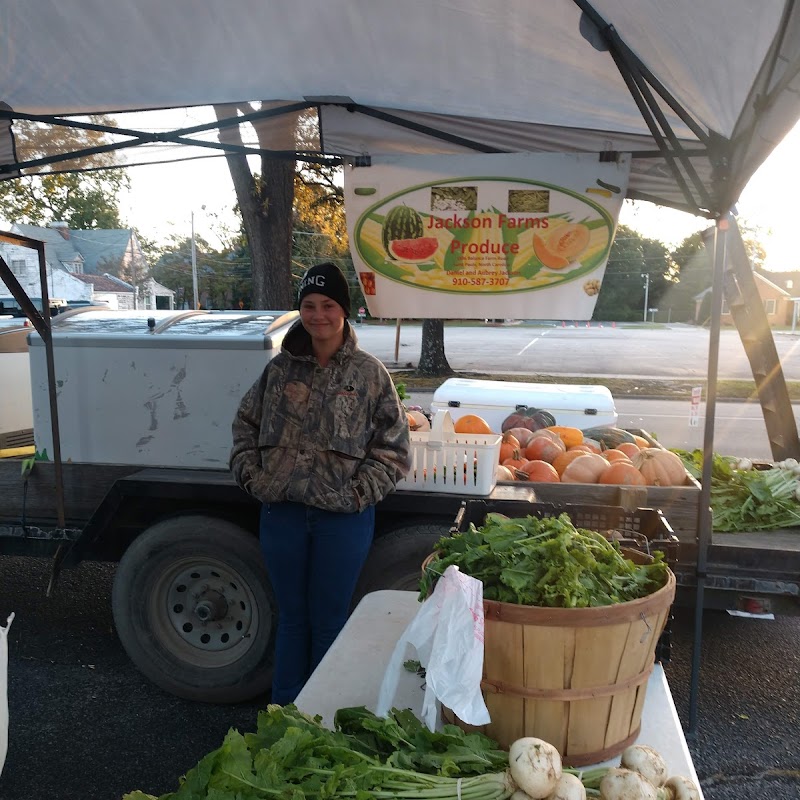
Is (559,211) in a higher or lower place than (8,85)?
lower

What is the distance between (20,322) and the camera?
683cm

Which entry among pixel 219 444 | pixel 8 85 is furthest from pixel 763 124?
pixel 8 85

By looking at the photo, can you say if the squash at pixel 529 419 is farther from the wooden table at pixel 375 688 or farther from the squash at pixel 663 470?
the wooden table at pixel 375 688

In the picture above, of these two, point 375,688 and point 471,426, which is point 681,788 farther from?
point 471,426

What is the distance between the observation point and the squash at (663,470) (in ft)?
12.7

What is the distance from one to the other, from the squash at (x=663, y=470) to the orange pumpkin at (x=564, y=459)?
0.42m

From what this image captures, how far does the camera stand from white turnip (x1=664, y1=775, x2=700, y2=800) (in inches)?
58.9

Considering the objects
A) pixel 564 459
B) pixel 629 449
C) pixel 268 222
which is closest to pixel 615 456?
pixel 629 449

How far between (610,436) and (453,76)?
277 cm

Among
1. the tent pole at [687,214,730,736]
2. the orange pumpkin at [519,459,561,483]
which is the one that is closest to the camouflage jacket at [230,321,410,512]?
the orange pumpkin at [519,459,561,483]

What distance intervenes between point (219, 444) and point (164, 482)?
0.36 metres

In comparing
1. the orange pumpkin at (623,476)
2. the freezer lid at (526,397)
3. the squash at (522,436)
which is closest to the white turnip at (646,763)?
the orange pumpkin at (623,476)

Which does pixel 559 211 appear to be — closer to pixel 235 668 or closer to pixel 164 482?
pixel 164 482

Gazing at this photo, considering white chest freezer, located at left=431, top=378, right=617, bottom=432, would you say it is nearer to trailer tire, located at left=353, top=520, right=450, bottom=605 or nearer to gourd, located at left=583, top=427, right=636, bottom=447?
gourd, located at left=583, top=427, right=636, bottom=447
